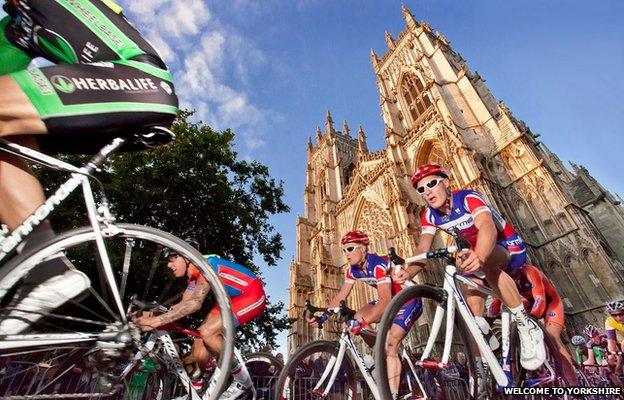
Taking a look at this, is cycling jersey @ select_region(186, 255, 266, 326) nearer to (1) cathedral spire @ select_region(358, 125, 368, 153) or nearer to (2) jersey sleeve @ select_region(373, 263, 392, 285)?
(2) jersey sleeve @ select_region(373, 263, 392, 285)

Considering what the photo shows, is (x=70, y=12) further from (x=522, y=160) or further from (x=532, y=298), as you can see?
(x=522, y=160)

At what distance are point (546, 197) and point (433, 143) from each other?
8.25 meters

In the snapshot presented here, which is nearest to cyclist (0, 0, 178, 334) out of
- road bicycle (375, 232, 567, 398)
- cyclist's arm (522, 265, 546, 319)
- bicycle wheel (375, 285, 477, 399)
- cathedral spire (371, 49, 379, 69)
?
road bicycle (375, 232, 567, 398)

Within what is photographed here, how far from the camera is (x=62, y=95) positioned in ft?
5.48

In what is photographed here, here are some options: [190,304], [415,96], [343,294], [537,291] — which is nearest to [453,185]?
[415,96]

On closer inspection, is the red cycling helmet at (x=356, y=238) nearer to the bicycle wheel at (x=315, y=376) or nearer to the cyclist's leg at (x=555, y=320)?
the bicycle wheel at (x=315, y=376)

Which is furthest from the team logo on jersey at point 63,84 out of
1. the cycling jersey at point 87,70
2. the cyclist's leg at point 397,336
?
the cyclist's leg at point 397,336

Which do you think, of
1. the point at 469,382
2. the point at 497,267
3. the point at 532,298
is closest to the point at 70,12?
the point at 497,267

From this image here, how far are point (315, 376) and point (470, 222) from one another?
2292 millimetres

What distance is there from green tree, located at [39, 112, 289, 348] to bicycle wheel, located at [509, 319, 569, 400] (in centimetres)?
859

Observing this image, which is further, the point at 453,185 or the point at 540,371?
the point at 453,185

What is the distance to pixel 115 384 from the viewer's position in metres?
1.92

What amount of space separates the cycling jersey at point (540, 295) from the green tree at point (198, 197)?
328 inches

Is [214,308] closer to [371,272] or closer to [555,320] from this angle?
[371,272]
